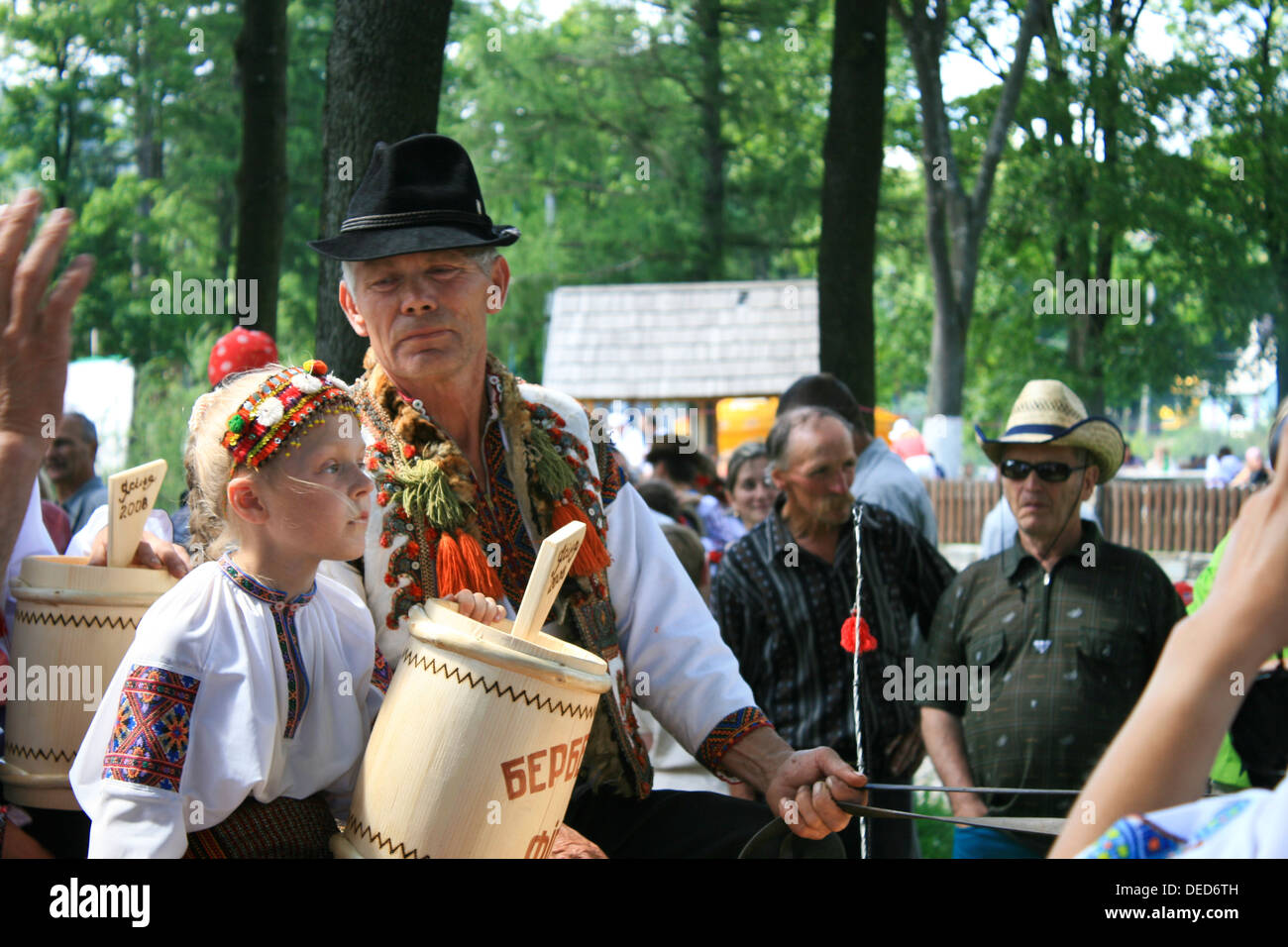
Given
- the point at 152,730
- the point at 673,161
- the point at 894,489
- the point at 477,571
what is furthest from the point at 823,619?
the point at 673,161

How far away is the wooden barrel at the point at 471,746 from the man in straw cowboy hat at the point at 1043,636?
2.16 meters

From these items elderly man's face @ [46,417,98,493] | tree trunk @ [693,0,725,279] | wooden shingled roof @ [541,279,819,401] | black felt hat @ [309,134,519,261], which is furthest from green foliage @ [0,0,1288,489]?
black felt hat @ [309,134,519,261]

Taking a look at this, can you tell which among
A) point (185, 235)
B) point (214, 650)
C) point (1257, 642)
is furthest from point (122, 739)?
point (185, 235)

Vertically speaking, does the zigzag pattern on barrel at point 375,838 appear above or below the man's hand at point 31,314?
below

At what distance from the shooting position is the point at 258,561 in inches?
89.7

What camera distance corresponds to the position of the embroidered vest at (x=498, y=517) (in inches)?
104

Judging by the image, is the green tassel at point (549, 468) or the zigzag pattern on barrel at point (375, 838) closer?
the zigzag pattern on barrel at point (375, 838)

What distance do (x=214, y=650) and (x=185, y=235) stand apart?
20.1 metres

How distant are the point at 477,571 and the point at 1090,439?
2608 mm

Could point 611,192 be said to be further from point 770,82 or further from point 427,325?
point 427,325

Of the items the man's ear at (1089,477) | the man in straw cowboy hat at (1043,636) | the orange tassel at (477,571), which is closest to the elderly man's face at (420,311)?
the orange tassel at (477,571)

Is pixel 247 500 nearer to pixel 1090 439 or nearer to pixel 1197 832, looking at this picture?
pixel 1197 832

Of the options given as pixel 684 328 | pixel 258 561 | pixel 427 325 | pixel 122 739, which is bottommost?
pixel 122 739

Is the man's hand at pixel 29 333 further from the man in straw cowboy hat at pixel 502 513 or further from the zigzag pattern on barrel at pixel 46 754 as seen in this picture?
the man in straw cowboy hat at pixel 502 513
